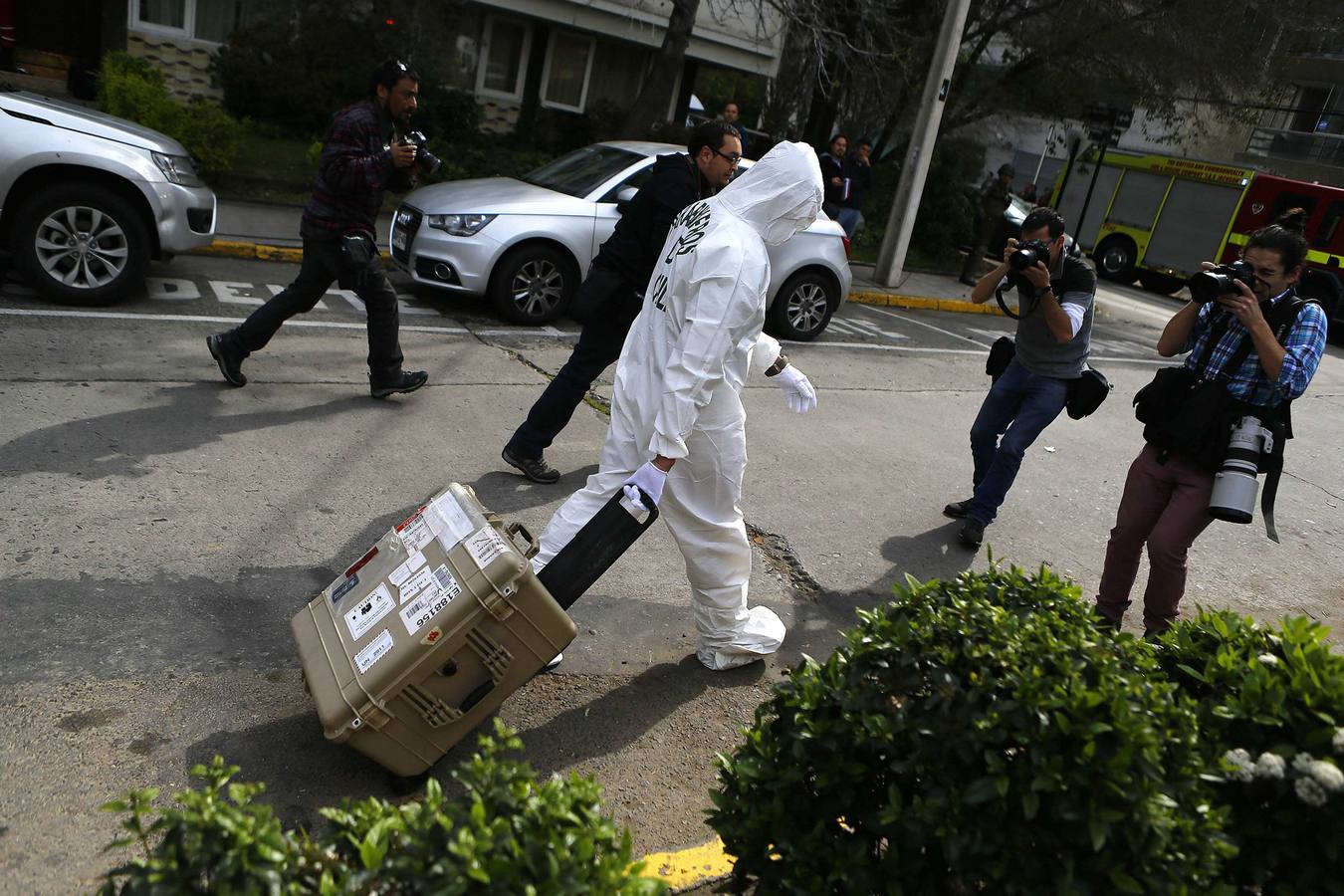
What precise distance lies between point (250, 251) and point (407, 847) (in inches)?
365

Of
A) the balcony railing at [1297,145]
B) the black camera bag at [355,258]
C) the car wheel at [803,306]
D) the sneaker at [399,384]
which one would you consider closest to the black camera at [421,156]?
the black camera bag at [355,258]

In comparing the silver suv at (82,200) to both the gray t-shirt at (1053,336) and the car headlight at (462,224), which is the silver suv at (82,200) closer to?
the car headlight at (462,224)

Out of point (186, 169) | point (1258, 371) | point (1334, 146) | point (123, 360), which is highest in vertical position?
point (1334, 146)

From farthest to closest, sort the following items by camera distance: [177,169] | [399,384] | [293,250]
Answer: [293,250] → [177,169] → [399,384]

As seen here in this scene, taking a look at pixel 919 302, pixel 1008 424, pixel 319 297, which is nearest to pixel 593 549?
pixel 1008 424

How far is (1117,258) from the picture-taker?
24109 mm

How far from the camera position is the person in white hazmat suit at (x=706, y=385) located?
10.7ft

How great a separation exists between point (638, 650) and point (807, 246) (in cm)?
669

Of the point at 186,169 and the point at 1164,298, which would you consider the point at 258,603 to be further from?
the point at 1164,298

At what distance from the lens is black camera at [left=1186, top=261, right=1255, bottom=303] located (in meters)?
3.87

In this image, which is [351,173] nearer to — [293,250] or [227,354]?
[227,354]

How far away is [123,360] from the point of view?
6320 mm

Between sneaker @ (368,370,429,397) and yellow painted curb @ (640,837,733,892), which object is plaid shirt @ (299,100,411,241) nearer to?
sneaker @ (368,370,429,397)

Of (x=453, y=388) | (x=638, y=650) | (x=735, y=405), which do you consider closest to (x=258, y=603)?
(x=638, y=650)
